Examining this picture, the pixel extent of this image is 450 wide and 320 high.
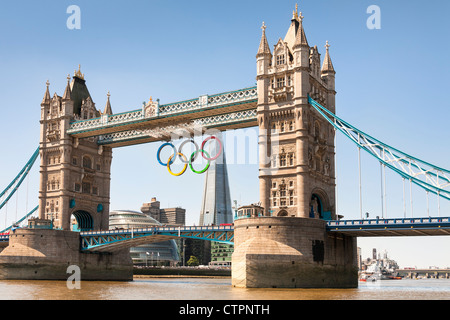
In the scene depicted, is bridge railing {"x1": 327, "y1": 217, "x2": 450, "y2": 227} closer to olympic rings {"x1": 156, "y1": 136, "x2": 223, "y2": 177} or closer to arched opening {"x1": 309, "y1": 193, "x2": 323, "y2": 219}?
arched opening {"x1": 309, "y1": 193, "x2": 323, "y2": 219}

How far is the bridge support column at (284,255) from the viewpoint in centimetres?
5941

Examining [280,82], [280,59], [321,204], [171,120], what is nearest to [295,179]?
[321,204]

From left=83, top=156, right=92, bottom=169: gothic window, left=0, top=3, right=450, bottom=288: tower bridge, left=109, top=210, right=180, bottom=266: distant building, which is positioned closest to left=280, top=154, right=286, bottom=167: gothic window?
left=0, top=3, right=450, bottom=288: tower bridge

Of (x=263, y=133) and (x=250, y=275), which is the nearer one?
(x=250, y=275)

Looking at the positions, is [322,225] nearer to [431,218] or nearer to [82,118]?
[431,218]

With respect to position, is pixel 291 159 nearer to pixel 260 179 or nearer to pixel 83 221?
pixel 260 179

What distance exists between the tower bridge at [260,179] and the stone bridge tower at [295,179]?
0.12m

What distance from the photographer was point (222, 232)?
74750mm

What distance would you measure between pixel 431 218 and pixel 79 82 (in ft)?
209

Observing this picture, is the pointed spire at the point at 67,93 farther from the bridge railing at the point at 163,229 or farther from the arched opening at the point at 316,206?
the arched opening at the point at 316,206

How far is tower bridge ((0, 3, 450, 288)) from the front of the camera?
62125 millimetres

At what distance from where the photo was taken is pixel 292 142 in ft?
232

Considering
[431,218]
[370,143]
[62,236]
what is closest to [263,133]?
[370,143]

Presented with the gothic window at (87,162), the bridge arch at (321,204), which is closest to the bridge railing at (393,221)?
the bridge arch at (321,204)
